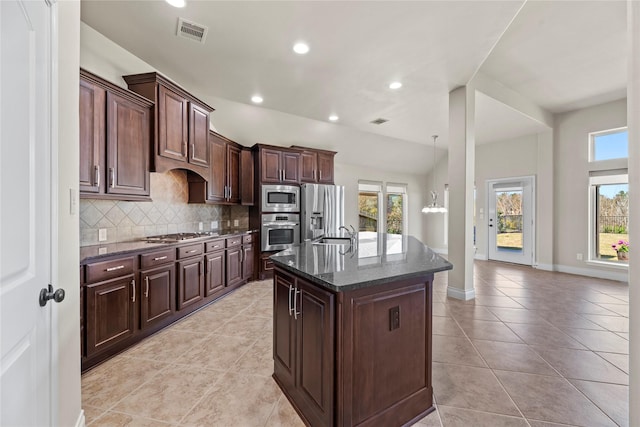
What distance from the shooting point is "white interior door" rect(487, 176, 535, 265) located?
6023mm

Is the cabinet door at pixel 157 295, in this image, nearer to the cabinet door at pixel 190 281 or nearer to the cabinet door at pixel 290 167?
the cabinet door at pixel 190 281

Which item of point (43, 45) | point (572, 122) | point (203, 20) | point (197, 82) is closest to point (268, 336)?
point (43, 45)

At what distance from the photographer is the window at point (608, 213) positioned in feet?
16.0

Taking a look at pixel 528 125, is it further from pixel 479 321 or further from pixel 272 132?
pixel 272 132

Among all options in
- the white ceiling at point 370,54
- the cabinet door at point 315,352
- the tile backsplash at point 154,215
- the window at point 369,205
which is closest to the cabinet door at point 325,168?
the white ceiling at point 370,54

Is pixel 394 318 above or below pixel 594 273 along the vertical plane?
above

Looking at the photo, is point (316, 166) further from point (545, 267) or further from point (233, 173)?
point (545, 267)

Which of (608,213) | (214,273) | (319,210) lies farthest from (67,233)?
(608,213)

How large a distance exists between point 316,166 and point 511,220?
4762 millimetres

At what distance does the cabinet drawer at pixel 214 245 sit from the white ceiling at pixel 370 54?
206 centimetres

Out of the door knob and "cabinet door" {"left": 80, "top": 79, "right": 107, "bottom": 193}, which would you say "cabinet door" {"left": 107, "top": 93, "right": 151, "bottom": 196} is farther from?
the door knob

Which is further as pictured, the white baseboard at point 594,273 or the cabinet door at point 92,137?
the white baseboard at point 594,273

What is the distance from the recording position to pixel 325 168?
18.6 ft

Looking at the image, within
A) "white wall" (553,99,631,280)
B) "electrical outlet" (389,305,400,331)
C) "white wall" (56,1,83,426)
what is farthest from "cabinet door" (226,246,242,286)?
"white wall" (553,99,631,280)
